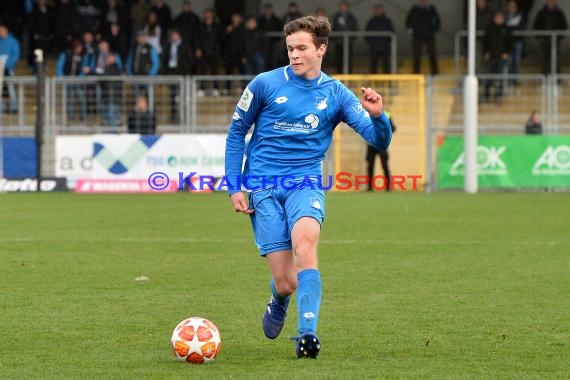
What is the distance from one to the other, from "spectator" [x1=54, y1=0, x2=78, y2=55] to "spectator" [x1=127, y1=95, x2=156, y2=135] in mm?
4458

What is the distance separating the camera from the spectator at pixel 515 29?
3291 centimetres

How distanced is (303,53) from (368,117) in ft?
2.14

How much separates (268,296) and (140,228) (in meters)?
8.00

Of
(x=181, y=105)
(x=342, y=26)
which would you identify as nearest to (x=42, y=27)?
(x=181, y=105)

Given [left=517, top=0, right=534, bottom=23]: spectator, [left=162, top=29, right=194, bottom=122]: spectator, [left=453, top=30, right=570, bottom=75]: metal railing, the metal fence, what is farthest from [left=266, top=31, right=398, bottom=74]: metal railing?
[left=517, top=0, right=534, bottom=23]: spectator

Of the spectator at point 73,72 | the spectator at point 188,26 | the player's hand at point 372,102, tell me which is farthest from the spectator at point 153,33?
the player's hand at point 372,102

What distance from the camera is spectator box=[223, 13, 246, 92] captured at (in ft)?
105

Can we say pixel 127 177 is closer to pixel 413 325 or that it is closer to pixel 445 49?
pixel 445 49

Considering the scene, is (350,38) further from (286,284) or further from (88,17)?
(286,284)

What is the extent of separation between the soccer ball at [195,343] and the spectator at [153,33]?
24.6 meters

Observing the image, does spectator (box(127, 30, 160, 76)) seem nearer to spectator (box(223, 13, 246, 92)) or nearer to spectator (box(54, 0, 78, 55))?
spectator (box(223, 13, 246, 92))

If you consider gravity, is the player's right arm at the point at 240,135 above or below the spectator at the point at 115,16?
below

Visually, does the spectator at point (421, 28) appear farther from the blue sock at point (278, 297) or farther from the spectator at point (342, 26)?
the blue sock at point (278, 297)

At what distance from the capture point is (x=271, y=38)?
32875mm
